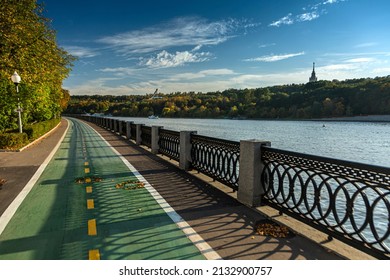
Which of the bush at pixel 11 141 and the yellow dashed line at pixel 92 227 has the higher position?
the bush at pixel 11 141

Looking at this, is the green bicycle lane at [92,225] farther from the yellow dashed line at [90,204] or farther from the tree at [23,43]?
the tree at [23,43]

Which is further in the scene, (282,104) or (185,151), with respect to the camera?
(282,104)

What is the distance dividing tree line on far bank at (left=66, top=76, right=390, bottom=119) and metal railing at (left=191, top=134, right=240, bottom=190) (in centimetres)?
12452

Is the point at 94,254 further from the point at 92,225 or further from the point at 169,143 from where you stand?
the point at 169,143

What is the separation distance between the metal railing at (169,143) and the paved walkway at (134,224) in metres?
2.80

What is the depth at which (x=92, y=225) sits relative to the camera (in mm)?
5148

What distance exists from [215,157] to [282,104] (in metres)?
132

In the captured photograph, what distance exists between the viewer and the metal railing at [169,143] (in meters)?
11.4

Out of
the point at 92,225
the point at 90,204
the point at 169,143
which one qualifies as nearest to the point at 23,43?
the point at 169,143

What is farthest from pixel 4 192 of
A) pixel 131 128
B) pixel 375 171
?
pixel 131 128

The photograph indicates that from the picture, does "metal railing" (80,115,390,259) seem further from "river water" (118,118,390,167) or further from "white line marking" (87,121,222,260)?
"river water" (118,118,390,167)

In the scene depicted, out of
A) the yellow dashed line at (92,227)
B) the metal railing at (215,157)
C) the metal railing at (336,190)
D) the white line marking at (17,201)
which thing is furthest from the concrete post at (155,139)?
the yellow dashed line at (92,227)

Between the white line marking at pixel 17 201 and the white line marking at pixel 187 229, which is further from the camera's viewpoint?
the white line marking at pixel 17 201

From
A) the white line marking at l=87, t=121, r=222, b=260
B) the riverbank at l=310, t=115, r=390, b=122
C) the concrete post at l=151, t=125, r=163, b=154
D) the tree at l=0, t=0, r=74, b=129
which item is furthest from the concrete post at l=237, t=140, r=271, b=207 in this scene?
the riverbank at l=310, t=115, r=390, b=122
